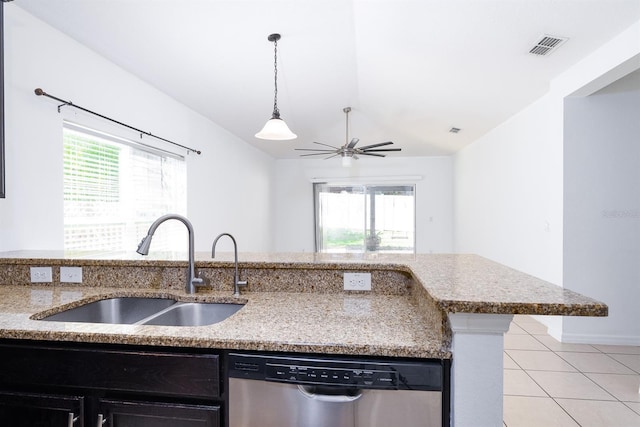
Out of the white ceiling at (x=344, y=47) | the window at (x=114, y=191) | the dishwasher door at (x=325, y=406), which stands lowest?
the dishwasher door at (x=325, y=406)

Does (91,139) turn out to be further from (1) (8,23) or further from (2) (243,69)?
(2) (243,69)

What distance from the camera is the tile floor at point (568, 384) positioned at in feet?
6.55

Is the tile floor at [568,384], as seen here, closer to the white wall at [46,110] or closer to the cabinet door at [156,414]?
the cabinet door at [156,414]

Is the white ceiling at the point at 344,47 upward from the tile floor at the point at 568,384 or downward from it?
upward

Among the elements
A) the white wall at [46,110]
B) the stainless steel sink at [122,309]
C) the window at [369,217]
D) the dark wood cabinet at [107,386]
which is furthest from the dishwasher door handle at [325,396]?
the window at [369,217]

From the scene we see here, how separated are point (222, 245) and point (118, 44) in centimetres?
308

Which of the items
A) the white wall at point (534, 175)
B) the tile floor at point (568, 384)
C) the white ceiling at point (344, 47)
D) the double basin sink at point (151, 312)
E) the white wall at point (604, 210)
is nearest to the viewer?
the double basin sink at point (151, 312)

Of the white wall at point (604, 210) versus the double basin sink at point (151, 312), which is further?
the white wall at point (604, 210)

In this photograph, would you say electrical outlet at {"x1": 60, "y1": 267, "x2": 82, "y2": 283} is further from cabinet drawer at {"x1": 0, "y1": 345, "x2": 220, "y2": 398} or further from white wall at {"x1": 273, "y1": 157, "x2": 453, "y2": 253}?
white wall at {"x1": 273, "y1": 157, "x2": 453, "y2": 253}

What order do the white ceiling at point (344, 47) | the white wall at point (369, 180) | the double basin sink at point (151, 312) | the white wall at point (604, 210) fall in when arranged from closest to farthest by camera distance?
1. the double basin sink at point (151, 312)
2. the white ceiling at point (344, 47)
3. the white wall at point (604, 210)
4. the white wall at point (369, 180)

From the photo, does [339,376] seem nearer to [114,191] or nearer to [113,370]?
[113,370]

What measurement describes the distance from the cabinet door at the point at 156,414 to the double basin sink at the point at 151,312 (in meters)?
0.40

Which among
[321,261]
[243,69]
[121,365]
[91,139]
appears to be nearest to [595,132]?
[321,261]

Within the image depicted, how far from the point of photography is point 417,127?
17.7 feet
